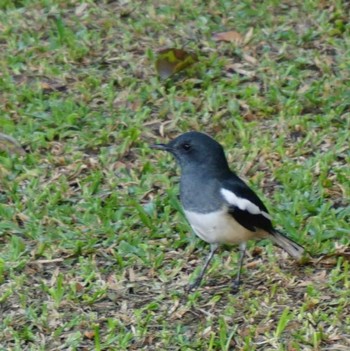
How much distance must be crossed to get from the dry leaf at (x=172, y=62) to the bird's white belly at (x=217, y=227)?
279cm

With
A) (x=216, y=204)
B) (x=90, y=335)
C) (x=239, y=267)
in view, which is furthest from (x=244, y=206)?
(x=90, y=335)

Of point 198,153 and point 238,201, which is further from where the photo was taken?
point 198,153

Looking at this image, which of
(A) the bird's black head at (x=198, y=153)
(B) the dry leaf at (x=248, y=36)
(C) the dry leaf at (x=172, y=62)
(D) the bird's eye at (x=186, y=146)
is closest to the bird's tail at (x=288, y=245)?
(A) the bird's black head at (x=198, y=153)

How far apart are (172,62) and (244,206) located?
9.54 feet

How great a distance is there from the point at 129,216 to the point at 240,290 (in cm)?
124

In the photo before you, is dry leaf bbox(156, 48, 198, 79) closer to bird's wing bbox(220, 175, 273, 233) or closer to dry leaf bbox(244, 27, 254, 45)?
dry leaf bbox(244, 27, 254, 45)

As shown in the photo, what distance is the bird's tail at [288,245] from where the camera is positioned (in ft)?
23.0

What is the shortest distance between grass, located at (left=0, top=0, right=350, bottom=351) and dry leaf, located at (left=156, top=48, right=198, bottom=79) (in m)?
0.08

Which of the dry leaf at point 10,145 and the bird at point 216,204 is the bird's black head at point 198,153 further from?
the dry leaf at point 10,145

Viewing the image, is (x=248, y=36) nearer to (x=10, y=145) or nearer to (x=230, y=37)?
(x=230, y=37)

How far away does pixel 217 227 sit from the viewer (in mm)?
6719

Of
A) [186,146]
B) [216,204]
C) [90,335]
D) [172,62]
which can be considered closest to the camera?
[90,335]

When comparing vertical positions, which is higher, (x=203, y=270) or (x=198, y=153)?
(x=198, y=153)

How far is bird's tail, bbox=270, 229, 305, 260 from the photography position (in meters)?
7.01
